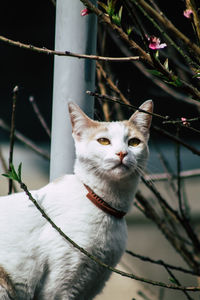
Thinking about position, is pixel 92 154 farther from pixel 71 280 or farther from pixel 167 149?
pixel 167 149

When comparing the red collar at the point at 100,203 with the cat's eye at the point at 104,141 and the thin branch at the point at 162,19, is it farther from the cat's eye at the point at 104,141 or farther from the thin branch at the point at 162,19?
the thin branch at the point at 162,19

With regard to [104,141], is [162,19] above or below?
above

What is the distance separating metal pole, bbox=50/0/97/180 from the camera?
4.91 feet

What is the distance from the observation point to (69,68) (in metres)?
1.51

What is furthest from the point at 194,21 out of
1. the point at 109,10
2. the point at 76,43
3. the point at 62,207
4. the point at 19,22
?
the point at 19,22

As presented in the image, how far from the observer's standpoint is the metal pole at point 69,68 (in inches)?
59.0

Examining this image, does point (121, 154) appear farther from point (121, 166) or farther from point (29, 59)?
point (29, 59)

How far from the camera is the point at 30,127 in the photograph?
340 cm

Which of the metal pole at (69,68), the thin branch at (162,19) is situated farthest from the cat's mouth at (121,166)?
the thin branch at (162,19)

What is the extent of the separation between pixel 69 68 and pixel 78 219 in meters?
0.56

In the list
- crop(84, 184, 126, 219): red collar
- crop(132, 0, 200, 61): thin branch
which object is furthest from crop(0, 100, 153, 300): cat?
crop(132, 0, 200, 61): thin branch

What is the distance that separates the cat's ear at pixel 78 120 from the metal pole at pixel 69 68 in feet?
0.13

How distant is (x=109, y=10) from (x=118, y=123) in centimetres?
67

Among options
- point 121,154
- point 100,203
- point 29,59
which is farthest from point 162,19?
point 29,59
